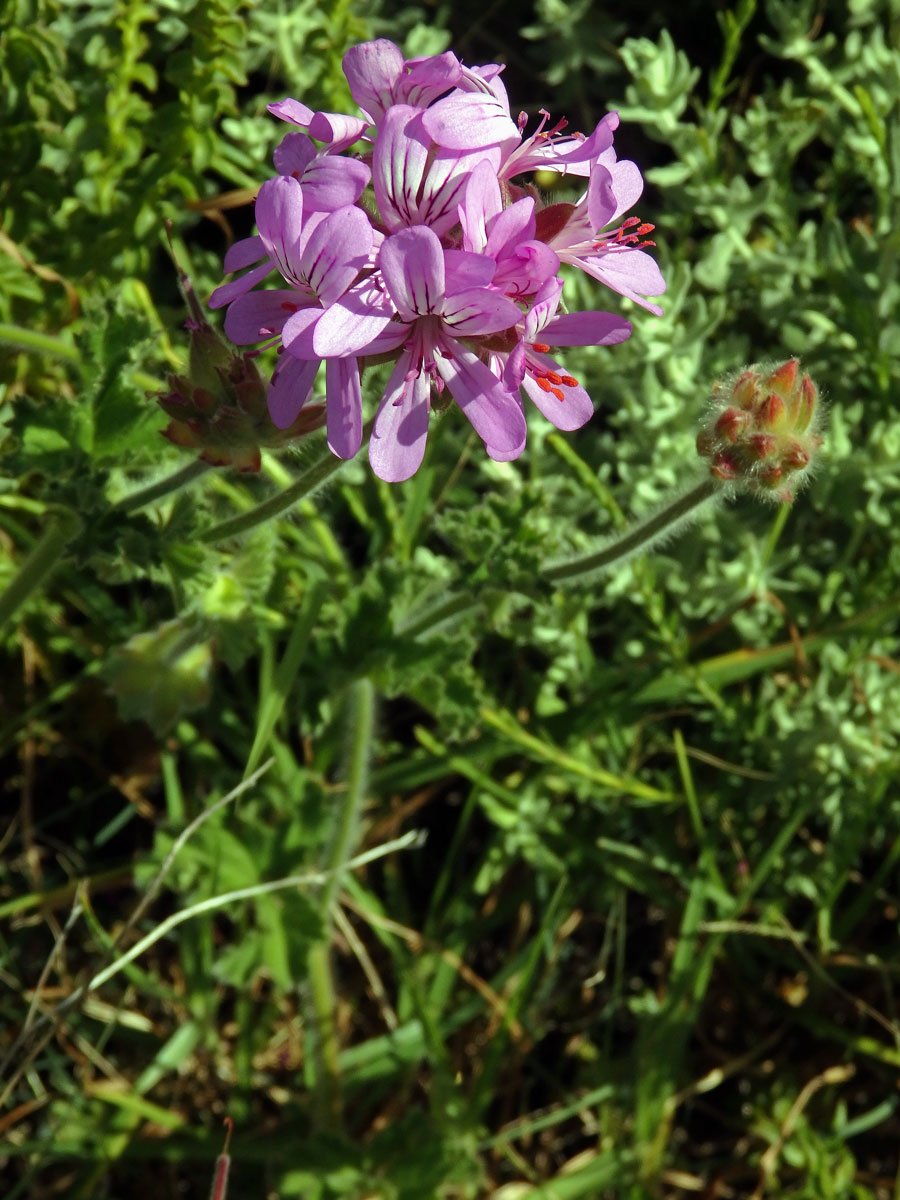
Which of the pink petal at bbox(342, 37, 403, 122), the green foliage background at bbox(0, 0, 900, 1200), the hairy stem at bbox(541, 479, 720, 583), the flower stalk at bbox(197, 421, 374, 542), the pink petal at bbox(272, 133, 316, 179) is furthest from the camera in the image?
the green foliage background at bbox(0, 0, 900, 1200)

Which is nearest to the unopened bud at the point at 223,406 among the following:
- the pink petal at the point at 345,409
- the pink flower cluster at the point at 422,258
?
the pink flower cluster at the point at 422,258

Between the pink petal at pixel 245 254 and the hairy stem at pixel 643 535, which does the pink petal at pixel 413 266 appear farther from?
the hairy stem at pixel 643 535

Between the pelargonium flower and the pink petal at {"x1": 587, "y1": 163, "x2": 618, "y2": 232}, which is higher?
the pink petal at {"x1": 587, "y1": 163, "x2": 618, "y2": 232}

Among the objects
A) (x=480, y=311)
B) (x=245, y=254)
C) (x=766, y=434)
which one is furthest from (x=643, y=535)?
(x=245, y=254)

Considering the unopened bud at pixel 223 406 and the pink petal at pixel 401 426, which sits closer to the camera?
the pink petal at pixel 401 426

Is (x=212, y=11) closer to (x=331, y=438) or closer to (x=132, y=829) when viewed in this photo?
(x=331, y=438)

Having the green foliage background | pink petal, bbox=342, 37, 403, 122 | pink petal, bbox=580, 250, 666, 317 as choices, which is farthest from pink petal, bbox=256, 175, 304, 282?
the green foliage background

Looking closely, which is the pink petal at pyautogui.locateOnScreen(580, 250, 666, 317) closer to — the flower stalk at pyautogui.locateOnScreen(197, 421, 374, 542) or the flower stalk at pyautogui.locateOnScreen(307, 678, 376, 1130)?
the flower stalk at pyautogui.locateOnScreen(197, 421, 374, 542)
